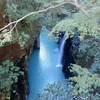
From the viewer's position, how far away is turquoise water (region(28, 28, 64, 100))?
19.1ft

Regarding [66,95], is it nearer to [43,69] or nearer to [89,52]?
[89,52]

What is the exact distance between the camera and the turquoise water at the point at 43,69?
581cm

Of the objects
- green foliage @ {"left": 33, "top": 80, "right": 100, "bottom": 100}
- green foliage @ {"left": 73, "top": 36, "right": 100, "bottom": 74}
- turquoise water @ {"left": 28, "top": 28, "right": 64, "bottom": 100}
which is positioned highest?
green foliage @ {"left": 73, "top": 36, "right": 100, "bottom": 74}

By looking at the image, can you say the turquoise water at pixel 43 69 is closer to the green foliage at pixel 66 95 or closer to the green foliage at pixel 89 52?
the green foliage at pixel 89 52

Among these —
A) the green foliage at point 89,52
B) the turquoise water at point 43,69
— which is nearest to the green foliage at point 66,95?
the green foliage at point 89,52

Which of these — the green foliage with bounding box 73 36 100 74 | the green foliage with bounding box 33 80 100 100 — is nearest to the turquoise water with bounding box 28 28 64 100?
the green foliage with bounding box 73 36 100 74

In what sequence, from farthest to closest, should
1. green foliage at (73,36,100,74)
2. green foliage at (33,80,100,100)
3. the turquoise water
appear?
the turquoise water → green foliage at (73,36,100,74) → green foliage at (33,80,100,100)

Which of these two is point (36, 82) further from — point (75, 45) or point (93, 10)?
point (93, 10)

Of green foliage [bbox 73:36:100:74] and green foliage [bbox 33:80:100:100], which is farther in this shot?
green foliage [bbox 73:36:100:74]

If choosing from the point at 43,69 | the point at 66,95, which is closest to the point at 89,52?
the point at 66,95

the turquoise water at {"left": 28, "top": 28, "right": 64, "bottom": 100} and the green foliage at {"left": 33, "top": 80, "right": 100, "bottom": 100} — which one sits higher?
the green foliage at {"left": 33, "top": 80, "right": 100, "bottom": 100}

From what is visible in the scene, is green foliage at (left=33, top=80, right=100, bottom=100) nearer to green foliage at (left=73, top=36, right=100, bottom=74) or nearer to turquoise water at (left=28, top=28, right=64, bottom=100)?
green foliage at (left=73, top=36, right=100, bottom=74)

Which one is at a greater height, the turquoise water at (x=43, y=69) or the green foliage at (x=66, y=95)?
the green foliage at (x=66, y=95)

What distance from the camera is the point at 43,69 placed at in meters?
7.36
